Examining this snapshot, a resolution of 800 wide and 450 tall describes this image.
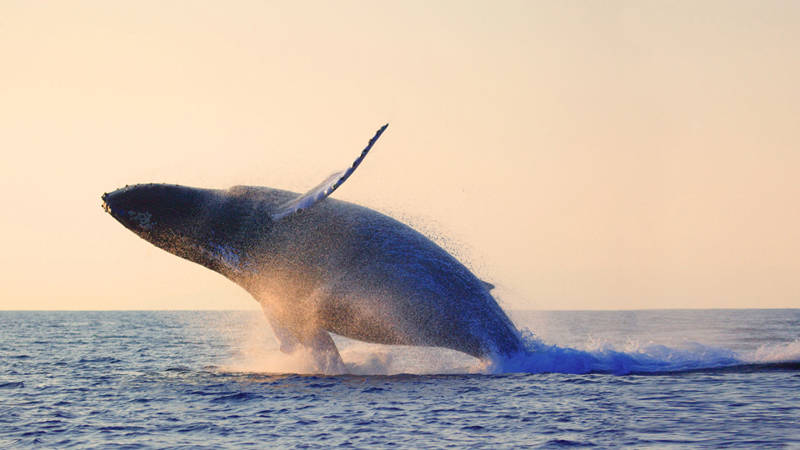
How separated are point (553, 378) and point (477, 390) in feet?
8.29

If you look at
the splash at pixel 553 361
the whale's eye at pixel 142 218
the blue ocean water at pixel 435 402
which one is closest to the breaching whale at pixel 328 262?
the whale's eye at pixel 142 218

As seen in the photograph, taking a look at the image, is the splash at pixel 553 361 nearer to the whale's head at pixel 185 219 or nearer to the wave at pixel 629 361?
the wave at pixel 629 361

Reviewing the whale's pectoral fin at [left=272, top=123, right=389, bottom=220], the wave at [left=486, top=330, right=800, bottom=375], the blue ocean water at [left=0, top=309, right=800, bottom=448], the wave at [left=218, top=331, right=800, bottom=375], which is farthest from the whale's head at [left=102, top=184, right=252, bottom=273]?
the wave at [left=486, top=330, right=800, bottom=375]

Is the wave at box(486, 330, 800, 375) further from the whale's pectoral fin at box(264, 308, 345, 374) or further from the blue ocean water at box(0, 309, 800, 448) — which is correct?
the whale's pectoral fin at box(264, 308, 345, 374)

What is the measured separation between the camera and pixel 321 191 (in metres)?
12.8

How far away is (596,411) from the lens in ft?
38.3

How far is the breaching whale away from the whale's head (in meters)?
0.02

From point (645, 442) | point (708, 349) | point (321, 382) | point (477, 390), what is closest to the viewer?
point (645, 442)

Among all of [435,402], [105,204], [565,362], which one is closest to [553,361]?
[565,362]

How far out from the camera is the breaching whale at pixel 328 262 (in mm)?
13805

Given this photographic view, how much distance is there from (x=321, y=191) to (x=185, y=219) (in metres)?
3.05

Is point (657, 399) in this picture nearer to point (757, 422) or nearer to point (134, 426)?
point (757, 422)

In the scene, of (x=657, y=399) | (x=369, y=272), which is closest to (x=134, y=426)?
(x=369, y=272)

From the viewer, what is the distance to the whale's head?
1402 cm
